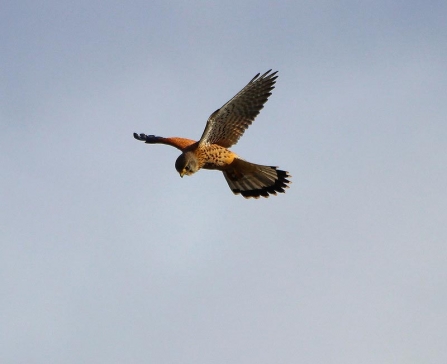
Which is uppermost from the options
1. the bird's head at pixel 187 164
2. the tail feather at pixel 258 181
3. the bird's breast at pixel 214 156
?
the tail feather at pixel 258 181

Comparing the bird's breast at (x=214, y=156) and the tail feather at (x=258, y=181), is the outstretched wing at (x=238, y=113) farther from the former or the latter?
the tail feather at (x=258, y=181)

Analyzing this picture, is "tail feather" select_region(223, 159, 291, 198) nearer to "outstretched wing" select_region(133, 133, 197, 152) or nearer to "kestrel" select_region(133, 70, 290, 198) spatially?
"kestrel" select_region(133, 70, 290, 198)

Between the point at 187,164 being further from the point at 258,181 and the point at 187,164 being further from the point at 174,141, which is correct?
the point at 258,181

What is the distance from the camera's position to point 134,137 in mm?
15062

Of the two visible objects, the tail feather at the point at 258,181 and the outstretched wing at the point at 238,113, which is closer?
the outstretched wing at the point at 238,113

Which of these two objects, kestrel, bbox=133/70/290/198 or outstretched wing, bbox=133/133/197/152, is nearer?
kestrel, bbox=133/70/290/198

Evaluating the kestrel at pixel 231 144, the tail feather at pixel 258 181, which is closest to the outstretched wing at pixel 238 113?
the kestrel at pixel 231 144

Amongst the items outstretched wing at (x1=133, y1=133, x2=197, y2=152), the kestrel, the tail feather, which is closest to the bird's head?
the kestrel

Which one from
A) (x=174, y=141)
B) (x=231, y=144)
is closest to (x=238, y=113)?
(x=231, y=144)

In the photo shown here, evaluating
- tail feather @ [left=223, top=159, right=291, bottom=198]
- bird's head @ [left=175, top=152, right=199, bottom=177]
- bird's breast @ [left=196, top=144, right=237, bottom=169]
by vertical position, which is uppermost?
tail feather @ [left=223, top=159, right=291, bottom=198]

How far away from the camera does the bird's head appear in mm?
12578

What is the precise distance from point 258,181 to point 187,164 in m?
1.99

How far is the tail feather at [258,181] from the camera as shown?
14116 mm

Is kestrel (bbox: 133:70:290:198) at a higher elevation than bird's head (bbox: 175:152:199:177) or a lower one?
higher
